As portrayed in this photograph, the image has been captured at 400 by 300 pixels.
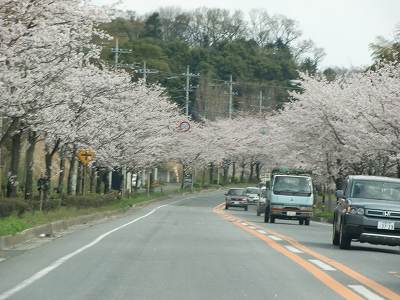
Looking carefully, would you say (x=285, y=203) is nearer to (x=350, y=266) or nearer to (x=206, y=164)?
(x=350, y=266)

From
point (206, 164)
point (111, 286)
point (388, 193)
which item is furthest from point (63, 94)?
point (206, 164)

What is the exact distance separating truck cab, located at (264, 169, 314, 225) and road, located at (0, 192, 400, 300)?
50.3 ft

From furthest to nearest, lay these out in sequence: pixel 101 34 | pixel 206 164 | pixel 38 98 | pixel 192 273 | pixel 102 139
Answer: pixel 206 164, pixel 102 139, pixel 38 98, pixel 101 34, pixel 192 273

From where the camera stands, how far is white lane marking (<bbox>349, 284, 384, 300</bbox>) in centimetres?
1034

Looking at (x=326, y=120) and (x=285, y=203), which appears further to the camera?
(x=326, y=120)

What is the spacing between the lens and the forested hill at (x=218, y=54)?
108000mm

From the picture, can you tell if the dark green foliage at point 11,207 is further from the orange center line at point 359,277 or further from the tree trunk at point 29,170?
the orange center line at point 359,277

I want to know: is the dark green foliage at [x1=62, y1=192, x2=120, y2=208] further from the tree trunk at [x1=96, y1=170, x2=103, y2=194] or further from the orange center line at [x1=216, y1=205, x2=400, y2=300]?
the orange center line at [x1=216, y1=205, x2=400, y2=300]

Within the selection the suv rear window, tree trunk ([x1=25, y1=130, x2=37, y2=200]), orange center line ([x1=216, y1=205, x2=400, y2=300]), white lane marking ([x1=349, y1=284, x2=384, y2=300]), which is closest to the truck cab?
tree trunk ([x1=25, y1=130, x2=37, y2=200])

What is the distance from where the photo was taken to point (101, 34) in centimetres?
2150

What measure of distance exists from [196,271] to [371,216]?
6409mm

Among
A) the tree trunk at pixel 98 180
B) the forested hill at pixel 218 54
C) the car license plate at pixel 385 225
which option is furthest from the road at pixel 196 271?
the forested hill at pixel 218 54

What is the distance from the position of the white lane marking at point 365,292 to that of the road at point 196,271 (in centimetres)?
Result: 2

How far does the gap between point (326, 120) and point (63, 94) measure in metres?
25.8
